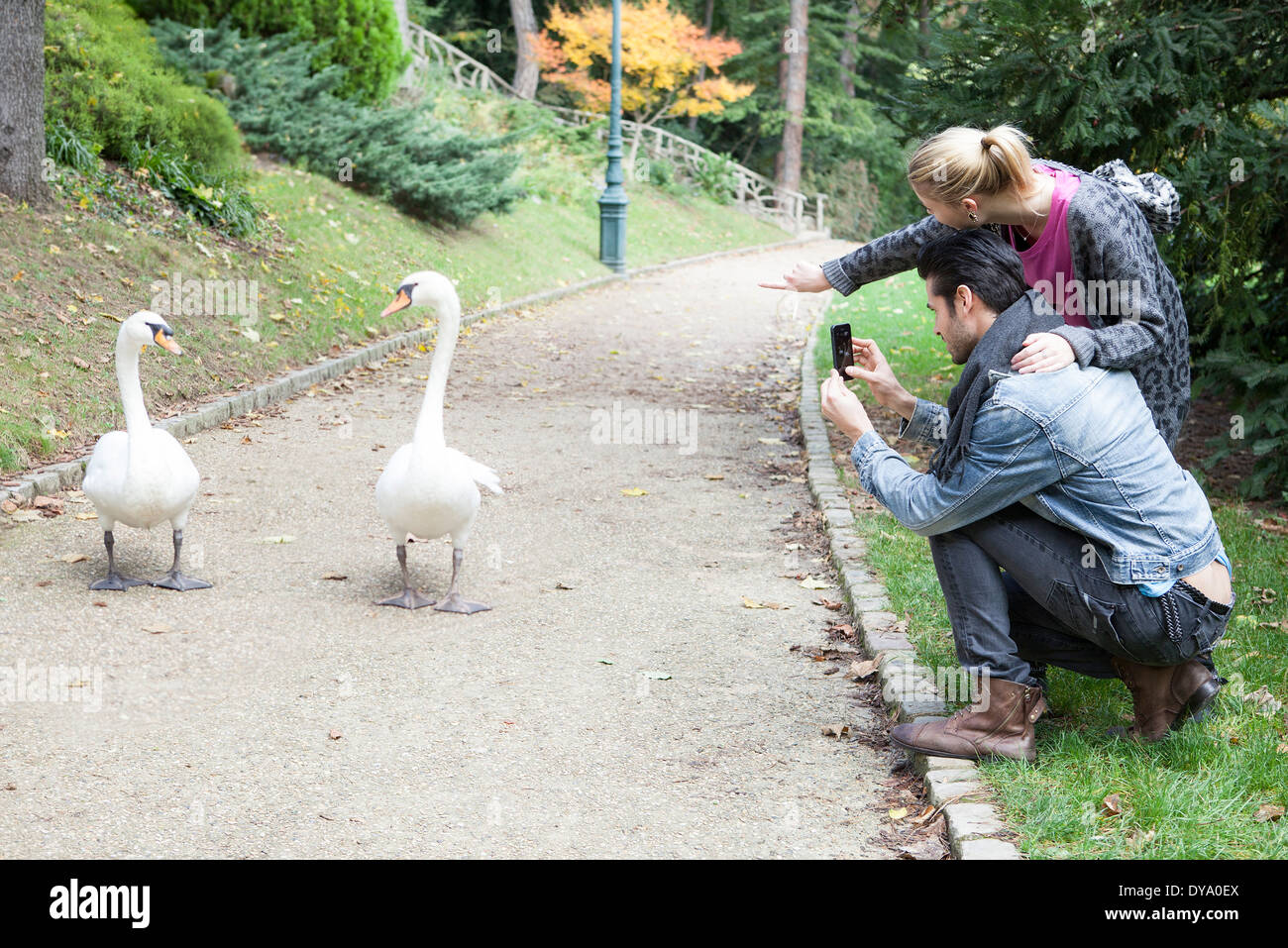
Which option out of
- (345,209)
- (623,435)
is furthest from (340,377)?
(345,209)

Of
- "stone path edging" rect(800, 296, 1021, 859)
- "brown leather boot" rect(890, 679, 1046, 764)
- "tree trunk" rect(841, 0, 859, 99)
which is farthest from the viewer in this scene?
"tree trunk" rect(841, 0, 859, 99)

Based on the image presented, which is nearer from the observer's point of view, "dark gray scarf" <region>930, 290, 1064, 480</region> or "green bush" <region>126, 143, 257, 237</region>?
"dark gray scarf" <region>930, 290, 1064, 480</region>

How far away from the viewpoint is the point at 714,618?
17.5 feet

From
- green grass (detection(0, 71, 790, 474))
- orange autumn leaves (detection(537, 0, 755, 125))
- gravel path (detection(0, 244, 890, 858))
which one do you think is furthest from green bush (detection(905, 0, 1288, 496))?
orange autumn leaves (detection(537, 0, 755, 125))

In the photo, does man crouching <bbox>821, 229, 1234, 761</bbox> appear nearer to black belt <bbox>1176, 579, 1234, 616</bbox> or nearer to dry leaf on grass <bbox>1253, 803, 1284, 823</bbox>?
black belt <bbox>1176, 579, 1234, 616</bbox>

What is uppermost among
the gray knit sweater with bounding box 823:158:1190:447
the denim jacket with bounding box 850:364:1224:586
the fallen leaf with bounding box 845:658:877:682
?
the gray knit sweater with bounding box 823:158:1190:447

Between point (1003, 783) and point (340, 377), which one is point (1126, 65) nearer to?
point (1003, 783)

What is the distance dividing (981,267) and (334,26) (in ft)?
52.4

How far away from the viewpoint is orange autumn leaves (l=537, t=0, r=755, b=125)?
93.1 feet

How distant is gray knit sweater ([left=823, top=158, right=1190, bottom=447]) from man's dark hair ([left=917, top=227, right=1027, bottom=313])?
198 mm

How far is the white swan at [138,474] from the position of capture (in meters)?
5.07

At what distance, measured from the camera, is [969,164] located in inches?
134

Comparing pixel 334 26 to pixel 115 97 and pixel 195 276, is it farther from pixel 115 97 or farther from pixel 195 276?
pixel 195 276

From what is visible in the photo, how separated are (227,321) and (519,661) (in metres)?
6.46
